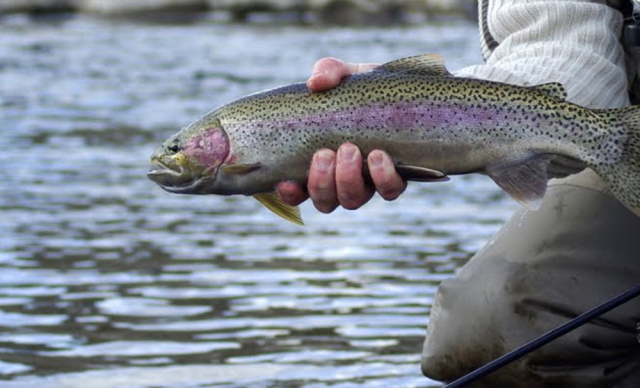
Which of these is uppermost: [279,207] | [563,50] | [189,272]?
[563,50]

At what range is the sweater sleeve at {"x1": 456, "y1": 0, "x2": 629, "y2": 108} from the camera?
10.5ft

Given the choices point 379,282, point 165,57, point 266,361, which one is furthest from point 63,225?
point 165,57

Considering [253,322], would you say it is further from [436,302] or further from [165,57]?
[165,57]

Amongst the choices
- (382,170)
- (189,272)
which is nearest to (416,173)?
A: (382,170)

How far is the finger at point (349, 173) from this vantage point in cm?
288

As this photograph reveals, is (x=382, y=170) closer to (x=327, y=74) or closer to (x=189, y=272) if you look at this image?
(x=327, y=74)

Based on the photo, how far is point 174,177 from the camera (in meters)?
2.96

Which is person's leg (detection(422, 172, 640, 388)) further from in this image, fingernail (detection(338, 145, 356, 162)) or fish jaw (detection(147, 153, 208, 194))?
fish jaw (detection(147, 153, 208, 194))

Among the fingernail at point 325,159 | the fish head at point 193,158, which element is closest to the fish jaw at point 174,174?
the fish head at point 193,158

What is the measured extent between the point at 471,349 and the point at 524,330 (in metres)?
0.13

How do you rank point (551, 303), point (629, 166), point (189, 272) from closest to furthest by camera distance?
point (629, 166)
point (551, 303)
point (189, 272)

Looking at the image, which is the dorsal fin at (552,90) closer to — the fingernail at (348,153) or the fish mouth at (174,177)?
the fingernail at (348,153)

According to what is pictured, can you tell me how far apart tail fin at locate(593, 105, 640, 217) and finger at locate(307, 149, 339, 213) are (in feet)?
1.74

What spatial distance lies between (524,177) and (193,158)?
657mm
